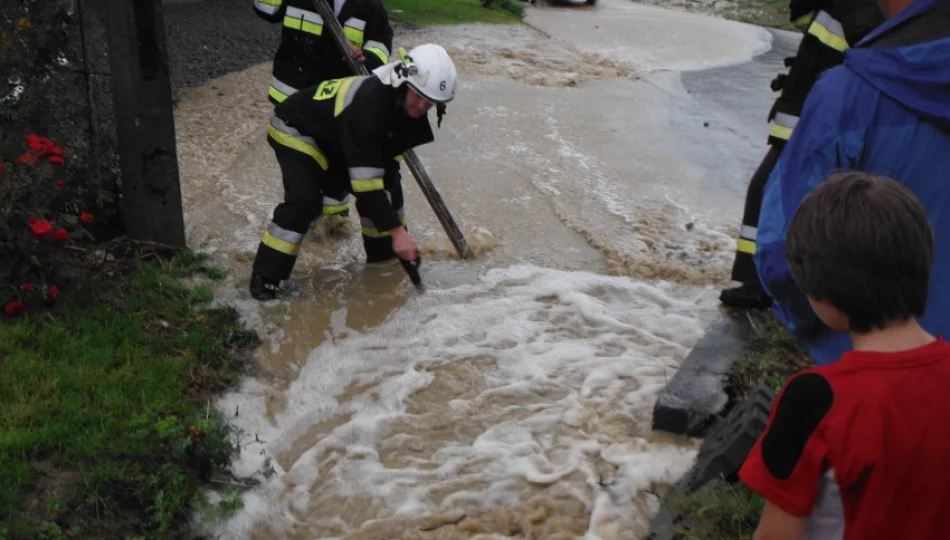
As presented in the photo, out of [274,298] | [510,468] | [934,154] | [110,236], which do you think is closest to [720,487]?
[510,468]

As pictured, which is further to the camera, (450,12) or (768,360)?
(450,12)

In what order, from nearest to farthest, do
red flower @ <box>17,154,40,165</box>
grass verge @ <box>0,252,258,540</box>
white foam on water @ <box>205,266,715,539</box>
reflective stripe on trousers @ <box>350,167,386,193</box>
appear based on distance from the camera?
grass verge @ <box>0,252,258,540</box>, white foam on water @ <box>205,266,715,539</box>, red flower @ <box>17,154,40,165</box>, reflective stripe on trousers @ <box>350,167,386,193</box>

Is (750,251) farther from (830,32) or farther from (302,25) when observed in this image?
(302,25)

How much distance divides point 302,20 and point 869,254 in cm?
480

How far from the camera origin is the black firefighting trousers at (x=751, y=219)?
16.3ft

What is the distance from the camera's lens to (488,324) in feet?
17.7

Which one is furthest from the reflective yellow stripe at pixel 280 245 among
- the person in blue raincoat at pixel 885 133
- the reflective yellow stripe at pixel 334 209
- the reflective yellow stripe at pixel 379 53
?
the person in blue raincoat at pixel 885 133

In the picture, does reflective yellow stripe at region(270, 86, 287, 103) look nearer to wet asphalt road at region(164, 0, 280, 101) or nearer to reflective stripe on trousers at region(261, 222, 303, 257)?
reflective stripe on trousers at region(261, 222, 303, 257)

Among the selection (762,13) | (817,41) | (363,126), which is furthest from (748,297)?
(762,13)

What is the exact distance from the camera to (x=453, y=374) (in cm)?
484

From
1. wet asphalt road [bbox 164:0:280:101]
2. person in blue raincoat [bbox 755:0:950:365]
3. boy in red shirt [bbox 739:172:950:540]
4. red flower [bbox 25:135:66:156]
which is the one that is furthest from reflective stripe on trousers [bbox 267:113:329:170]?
wet asphalt road [bbox 164:0:280:101]

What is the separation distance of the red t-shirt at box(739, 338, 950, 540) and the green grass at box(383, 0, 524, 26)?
51.0 ft

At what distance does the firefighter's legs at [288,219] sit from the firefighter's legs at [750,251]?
2374mm

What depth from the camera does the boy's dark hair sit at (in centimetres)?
190
